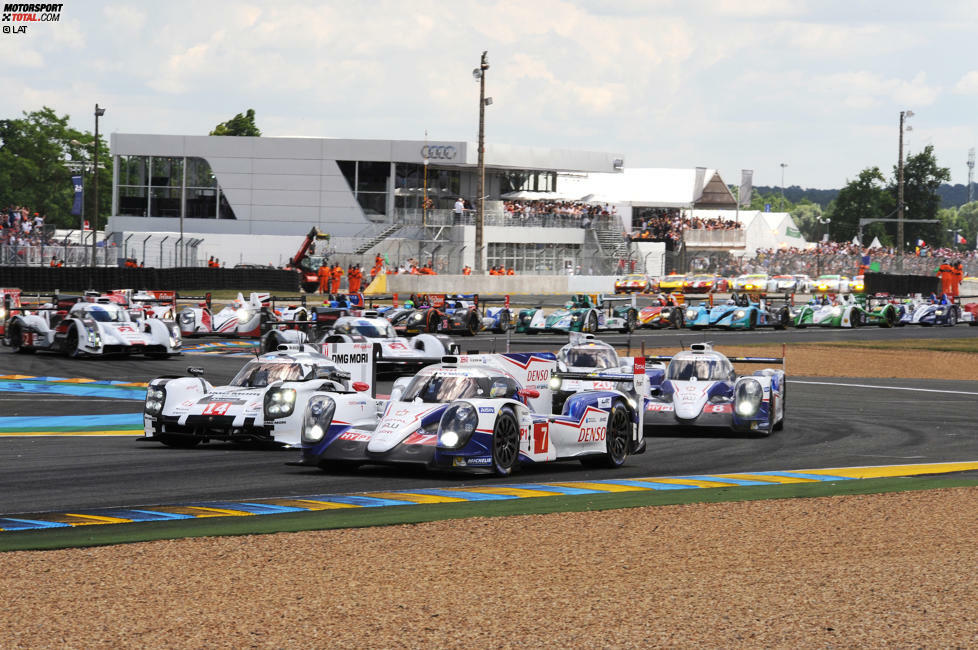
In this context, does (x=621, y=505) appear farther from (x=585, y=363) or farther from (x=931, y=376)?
(x=931, y=376)

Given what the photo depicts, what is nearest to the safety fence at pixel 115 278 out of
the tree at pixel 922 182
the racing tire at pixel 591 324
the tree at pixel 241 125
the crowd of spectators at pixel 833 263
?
the racing tire at pixel 591 324

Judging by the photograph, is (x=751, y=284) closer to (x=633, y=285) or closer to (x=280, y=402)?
(x=633, y=285)

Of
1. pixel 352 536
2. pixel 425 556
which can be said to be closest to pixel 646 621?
pixel 425 556

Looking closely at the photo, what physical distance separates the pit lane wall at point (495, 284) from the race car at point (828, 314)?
18.3 m

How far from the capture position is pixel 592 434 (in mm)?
16000

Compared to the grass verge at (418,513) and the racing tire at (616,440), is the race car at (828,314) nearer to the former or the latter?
the racing tire at (616,440)


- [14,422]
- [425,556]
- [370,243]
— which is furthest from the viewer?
[370,243]

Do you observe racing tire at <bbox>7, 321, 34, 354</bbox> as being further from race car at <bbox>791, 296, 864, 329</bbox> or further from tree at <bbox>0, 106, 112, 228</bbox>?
tree at <bbox>0, 106, 112, 228</bbox>

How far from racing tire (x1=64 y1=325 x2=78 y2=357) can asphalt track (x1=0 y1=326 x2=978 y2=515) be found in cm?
107

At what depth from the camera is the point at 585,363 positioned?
2250 centimetres

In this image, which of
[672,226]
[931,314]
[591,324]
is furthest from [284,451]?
[672,226]

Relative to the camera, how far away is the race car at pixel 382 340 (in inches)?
1085

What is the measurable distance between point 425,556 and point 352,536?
0.97m

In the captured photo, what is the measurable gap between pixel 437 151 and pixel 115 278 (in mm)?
32393
